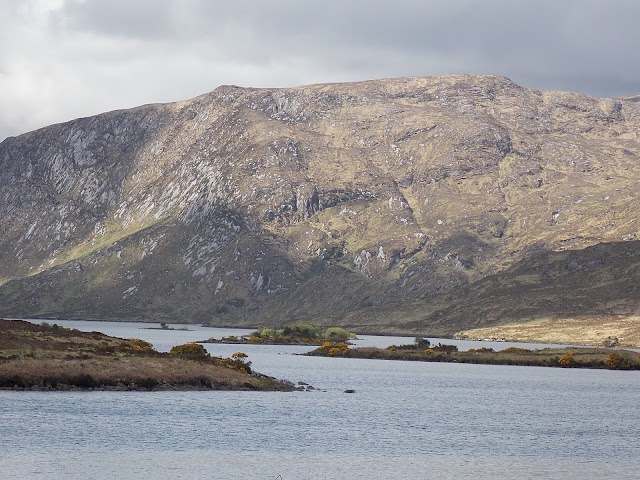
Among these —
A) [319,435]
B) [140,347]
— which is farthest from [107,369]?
[319,435]

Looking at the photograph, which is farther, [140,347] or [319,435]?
[140,347]

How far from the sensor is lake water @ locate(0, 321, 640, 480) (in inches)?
2881

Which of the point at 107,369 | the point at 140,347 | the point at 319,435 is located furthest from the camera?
the point at 140,347

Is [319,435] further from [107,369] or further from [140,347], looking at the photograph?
[140,347]

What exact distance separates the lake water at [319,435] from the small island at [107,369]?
9.15 ft

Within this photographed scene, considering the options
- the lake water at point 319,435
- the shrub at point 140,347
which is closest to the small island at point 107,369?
the shrub at point 140,347

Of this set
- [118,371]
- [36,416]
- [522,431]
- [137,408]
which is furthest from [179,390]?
[522,431]

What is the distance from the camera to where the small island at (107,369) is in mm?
112694

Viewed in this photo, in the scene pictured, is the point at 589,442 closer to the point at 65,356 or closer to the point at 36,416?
the point at 36,416

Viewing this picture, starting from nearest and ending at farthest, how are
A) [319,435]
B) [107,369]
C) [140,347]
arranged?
[319,435], [107,369], [140,347]

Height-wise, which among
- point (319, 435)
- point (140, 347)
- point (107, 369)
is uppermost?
point (140, 347)

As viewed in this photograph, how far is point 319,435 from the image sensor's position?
91.8 meters

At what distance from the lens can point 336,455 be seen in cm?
8131

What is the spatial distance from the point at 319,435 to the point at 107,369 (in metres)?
36.8
